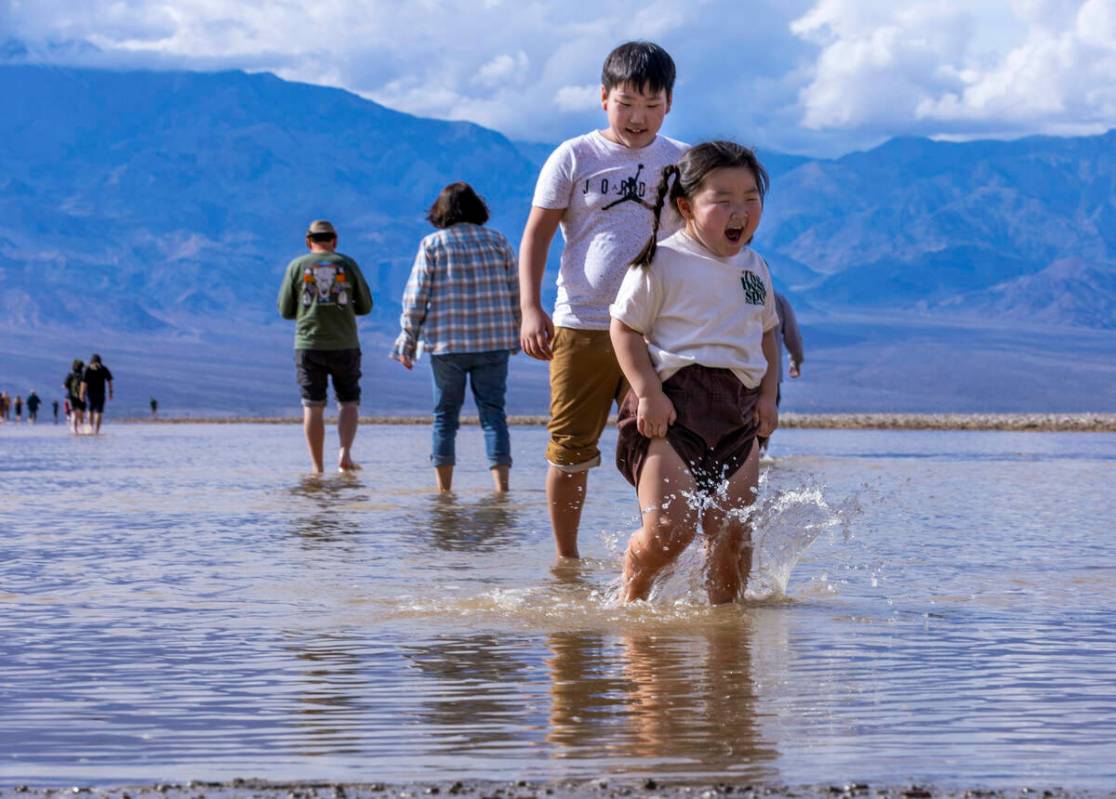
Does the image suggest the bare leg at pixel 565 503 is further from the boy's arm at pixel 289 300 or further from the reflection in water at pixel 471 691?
the boy's arm at pixel 289 300

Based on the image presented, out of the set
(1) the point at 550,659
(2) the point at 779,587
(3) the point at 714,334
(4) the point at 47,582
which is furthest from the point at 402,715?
(4) the point at 47,582

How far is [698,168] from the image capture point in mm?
5613

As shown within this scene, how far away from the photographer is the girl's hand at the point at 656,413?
5410 mm

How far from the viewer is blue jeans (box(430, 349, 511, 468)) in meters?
10.8

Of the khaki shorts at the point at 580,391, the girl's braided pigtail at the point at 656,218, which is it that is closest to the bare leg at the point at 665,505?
the girl's braided pigtail at the point at 656,218

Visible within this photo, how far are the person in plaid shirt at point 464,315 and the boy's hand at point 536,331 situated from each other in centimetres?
402

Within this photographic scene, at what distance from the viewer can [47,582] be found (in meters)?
6.62

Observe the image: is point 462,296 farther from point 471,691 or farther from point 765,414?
point 471,691

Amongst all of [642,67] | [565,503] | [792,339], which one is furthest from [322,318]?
[642,67]

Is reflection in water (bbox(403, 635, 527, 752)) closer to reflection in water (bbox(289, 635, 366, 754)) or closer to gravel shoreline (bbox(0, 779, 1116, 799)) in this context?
reflection in water (bbox(289, 635, 366, 754))

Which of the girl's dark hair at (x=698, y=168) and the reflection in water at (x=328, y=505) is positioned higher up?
the girl's dark hair at (x=698, y=168)

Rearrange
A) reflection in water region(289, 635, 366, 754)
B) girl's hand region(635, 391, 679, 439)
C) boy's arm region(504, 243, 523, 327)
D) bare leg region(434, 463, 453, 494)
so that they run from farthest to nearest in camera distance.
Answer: bare leg region(434, 463, 453, 494) → boy's arm region(504, 243, 523, 327) → girl's hand region(635, 391, 679, 439) → reflection in water region(289, 635, 366, 754)

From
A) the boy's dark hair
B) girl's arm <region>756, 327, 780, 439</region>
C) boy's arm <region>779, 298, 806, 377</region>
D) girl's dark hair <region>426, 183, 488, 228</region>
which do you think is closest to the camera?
girl's arm <region>756, 327, 780, 439</region>

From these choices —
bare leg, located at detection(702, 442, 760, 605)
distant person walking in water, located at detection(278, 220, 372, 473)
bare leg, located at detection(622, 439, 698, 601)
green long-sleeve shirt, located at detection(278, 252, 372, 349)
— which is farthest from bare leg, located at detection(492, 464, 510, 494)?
bare leg, located at detection(622, 439, 698, 601)
